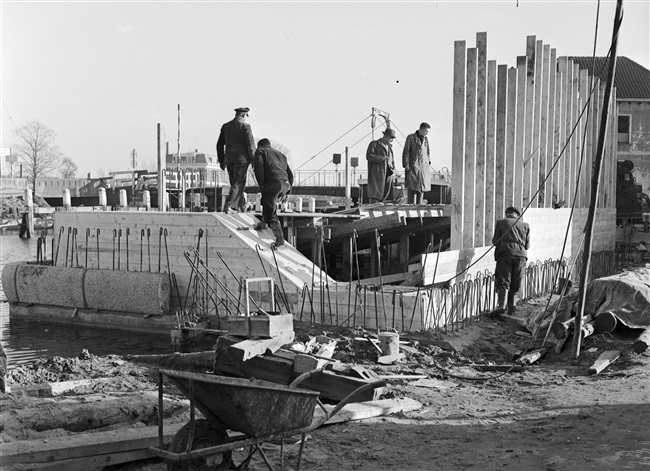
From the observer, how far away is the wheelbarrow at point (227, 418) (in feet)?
19.2

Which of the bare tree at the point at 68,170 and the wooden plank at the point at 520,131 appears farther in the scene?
the bare tree at the point at 68,170

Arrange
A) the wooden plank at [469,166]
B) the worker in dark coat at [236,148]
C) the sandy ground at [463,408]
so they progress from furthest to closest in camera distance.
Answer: the worker in dark coat at [236,148], the wooden plank at [469,166], the sandy ground at [463,408]

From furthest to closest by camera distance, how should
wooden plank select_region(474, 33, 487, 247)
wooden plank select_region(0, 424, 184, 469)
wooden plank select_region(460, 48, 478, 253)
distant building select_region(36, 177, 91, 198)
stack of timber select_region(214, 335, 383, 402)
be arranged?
distant building select_region(36, 177, 91, 198) → wooden plank select_region(474, 33, 487, 247) → wooden plank select_region(460, 48, 478, 253) → stack of timber select_region(214, 335, 383, 402) → wooden plank select_region(0, 424, 184, 469)

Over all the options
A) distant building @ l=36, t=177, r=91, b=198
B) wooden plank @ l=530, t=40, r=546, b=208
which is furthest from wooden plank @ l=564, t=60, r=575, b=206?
distant building @ l=36, t=177, r=91, b=198

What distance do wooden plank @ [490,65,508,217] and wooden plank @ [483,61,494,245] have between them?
0.87 feet

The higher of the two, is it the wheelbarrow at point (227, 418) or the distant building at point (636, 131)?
the distant building at point (636, 131)

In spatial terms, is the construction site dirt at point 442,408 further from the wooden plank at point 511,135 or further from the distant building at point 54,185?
the distant building at point 54,185

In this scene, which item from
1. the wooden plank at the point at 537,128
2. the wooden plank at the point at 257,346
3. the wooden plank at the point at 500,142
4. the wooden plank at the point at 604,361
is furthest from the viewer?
the wooden plank at the point at 537,128

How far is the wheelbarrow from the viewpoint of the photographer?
5.84m

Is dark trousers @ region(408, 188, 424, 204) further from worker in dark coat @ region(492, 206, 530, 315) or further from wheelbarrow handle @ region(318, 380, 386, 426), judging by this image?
wheelbarrow handle @ region(318, 380, 386, 426)

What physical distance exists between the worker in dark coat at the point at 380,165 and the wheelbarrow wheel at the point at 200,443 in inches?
533

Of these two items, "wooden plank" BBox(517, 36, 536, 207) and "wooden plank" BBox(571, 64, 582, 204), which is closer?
"wooden plank" BBox(517, 36, 536, 207)

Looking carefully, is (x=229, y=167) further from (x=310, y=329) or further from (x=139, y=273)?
(x=310, y=329)

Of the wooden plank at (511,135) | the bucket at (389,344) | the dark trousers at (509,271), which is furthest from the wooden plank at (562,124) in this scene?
the bucket at (389,344)
